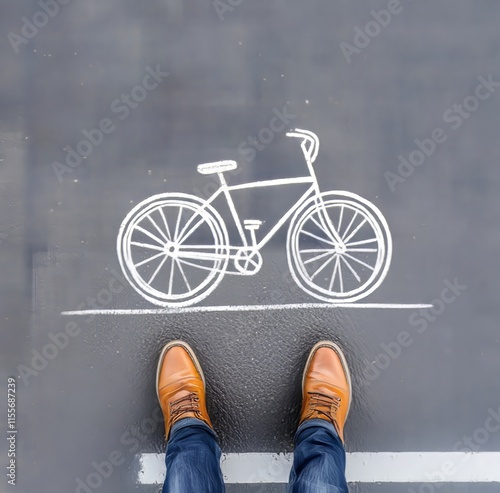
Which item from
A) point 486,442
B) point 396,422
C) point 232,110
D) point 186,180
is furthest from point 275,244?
point 486,442

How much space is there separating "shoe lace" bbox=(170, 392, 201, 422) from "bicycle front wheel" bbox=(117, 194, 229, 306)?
663 mm

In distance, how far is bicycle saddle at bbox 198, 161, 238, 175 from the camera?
3107 millimetres

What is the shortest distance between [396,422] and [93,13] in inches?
148

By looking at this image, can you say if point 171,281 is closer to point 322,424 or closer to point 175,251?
point 175,251

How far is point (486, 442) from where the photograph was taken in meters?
3.15

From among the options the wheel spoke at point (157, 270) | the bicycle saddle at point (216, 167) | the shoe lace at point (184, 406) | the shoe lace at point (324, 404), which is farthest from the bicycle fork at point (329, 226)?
the shoe lace at point (184, 406)

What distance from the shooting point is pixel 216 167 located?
3107mm

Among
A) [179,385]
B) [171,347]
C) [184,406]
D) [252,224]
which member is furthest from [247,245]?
[184,406]

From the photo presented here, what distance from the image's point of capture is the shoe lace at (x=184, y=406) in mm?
2975

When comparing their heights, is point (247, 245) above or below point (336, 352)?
above

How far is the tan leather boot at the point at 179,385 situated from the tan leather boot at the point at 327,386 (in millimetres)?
747

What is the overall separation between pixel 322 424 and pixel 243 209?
1.60 meters

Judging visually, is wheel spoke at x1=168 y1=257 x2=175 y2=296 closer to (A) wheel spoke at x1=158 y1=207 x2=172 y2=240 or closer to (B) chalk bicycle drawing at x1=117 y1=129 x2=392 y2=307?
(B) chalk bicycle drawing at x1=117 y1=129 x2=392 y2=307

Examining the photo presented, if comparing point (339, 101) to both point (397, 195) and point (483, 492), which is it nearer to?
point (397, 195)
